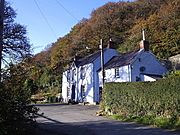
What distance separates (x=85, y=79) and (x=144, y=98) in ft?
96.5

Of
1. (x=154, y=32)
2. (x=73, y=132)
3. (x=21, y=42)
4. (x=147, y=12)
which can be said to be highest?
(x=147, y=12)

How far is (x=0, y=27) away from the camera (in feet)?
46.1

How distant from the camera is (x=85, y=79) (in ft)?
174

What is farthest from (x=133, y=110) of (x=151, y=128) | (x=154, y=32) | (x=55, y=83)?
(x=55, y=83)

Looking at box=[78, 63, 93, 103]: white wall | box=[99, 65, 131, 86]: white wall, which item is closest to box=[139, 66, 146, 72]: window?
box=[99, 65, 131, 86]: white wall

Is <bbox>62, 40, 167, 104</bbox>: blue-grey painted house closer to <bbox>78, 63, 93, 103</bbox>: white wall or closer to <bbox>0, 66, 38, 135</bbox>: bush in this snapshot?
<bbox>78, 63, 93, 103</bbox>: white wall

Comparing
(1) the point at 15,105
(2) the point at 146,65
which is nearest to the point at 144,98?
(1) the point at 15,105

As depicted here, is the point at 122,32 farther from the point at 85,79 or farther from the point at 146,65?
the point at 146,65

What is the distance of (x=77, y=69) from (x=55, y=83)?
71.9 ft

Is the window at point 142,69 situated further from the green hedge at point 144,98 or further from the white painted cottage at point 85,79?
the green hedge at point 144,98

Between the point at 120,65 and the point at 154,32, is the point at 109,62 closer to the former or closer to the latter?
the point at 120,65

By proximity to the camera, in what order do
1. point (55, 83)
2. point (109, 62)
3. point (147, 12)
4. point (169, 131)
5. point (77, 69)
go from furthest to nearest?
1. point (55, 83)
2. point (147, 12)
3. point (77, 69)
4. point (109, 62)
5. point (169, 131)

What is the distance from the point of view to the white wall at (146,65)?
43.4m

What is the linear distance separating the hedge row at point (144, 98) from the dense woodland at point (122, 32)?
92.4 feet
